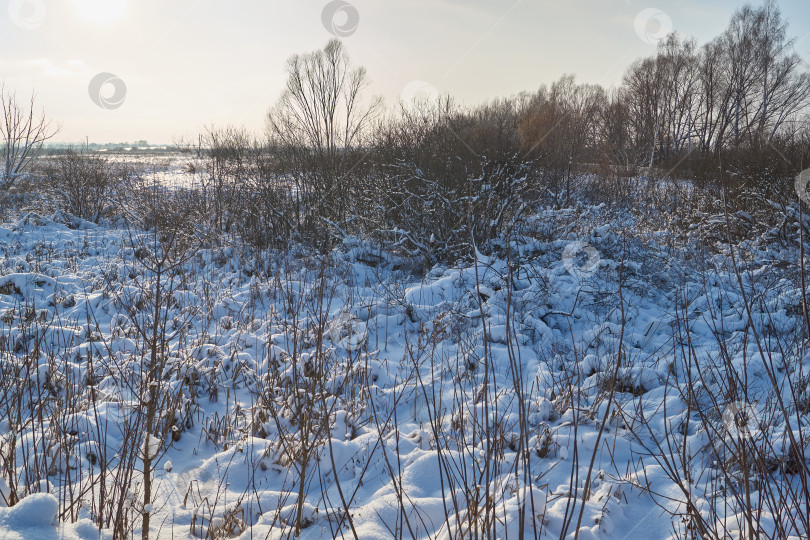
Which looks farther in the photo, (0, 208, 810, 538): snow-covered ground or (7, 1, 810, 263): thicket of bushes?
(7, 1, 810, 263): thicket of bushes

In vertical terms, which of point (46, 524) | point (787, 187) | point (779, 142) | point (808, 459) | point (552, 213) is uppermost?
point (779, 142)

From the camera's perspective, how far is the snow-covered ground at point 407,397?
190 cm

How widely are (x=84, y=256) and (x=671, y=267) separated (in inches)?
398

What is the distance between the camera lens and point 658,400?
11.8ft

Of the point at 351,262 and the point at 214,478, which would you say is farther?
the point at 351,262

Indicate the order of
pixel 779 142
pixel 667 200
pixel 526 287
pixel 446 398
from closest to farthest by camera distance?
pixel 446 398 → pixel 526 287 → pixel 779 142 → pixel 667 200

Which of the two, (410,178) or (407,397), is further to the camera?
(410,178)

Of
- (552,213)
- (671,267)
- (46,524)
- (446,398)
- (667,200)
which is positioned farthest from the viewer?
(667,200)

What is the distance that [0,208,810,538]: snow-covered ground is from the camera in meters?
1.90

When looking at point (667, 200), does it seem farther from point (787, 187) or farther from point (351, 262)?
point (351, 262)

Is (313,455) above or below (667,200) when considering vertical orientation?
below

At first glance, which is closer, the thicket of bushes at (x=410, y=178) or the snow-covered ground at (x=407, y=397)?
the snow-covered ground at (x=407, y=397)

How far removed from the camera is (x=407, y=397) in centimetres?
391

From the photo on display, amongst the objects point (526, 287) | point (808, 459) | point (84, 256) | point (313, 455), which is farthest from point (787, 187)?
point (84, 256)
